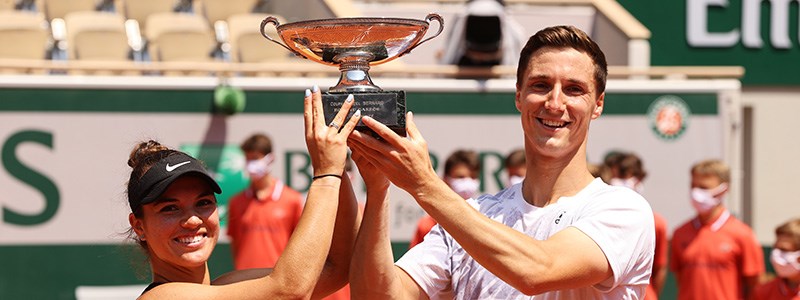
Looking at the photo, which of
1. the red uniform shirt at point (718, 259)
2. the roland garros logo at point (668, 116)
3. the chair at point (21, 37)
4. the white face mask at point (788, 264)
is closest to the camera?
the white face mask at point (788, 264)

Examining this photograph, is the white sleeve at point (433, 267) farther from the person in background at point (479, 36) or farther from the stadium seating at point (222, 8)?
the stadium seating at point (222, 8)

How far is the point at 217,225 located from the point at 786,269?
4.80 metres

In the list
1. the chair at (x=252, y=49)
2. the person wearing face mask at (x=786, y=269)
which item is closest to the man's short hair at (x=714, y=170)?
the person wearing face mask at (x=786, y=269)

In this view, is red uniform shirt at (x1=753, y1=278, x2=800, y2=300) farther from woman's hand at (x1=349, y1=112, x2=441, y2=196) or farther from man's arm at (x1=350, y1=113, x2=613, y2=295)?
woman's hand at (x1=349, y1=112, x2=441, y2=196)

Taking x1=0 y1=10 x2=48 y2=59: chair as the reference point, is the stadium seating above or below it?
above

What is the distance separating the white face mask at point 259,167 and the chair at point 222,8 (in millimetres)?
4422

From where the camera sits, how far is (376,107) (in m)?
3.23

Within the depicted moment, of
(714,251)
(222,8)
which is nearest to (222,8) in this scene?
(222,8)

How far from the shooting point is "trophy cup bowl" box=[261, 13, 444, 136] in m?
3.23

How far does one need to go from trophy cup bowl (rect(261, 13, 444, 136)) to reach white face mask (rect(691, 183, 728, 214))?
5361 mm

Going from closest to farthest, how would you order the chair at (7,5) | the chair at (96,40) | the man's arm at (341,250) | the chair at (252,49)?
the man's arm at (341,250)
the chair at (96,40)
the chair at (252,49)
the chair at (7,5)

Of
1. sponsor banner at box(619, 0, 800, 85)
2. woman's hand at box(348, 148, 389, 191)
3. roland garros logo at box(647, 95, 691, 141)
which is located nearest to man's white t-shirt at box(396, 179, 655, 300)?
woman's hand at box(348, 148, 389, 191)

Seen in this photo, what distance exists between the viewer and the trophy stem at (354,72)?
3.35m

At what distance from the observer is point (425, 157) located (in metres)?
3.21
